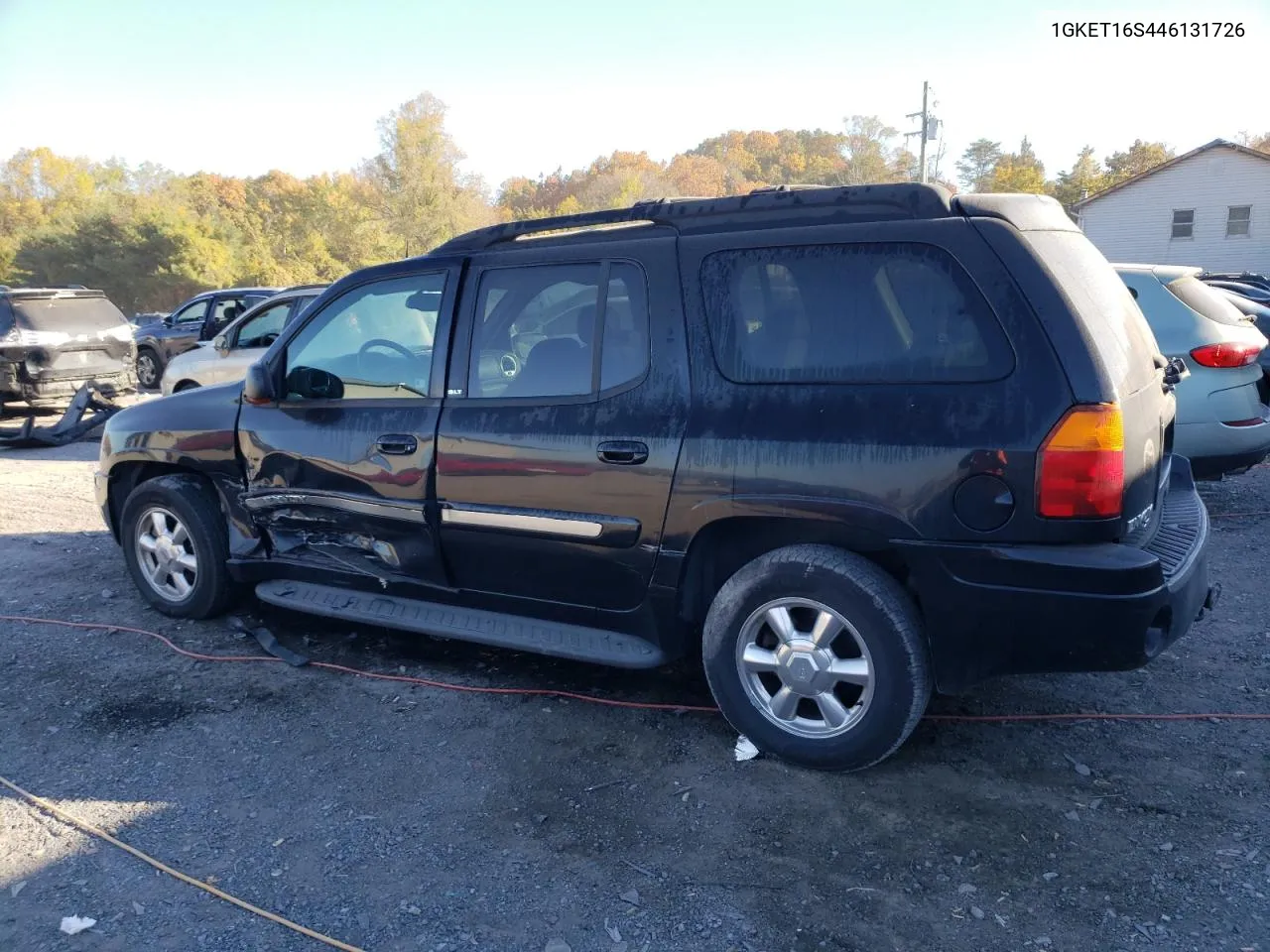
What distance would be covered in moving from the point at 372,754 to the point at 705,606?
4.59 feet

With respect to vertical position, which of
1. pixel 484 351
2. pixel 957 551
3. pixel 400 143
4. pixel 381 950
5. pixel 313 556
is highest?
pixel 400 143

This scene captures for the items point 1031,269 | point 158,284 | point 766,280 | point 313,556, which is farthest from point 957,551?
point 158,284

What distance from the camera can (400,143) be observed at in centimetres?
5441

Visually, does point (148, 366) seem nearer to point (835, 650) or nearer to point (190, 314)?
point (190, 314)

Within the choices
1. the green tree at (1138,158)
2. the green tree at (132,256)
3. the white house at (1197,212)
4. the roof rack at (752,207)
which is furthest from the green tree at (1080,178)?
the roof rack at (752,207)

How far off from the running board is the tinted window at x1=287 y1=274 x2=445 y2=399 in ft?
3.09

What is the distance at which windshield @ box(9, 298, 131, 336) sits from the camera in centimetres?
1206

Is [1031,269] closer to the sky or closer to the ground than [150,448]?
closer to the sky

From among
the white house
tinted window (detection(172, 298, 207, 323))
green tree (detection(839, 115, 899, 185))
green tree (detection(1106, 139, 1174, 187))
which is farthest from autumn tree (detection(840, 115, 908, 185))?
tinted window (detection(172, 298, 207, 323))

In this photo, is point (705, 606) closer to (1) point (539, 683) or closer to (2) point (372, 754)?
(1) point (539, 683)

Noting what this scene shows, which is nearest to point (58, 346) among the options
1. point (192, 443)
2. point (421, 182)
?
point (192, 443)

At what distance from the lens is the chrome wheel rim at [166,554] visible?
4.87 meters

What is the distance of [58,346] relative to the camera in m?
12.1

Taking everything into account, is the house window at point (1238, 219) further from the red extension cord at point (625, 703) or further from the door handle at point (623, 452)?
the door handle at point (623, 452)
